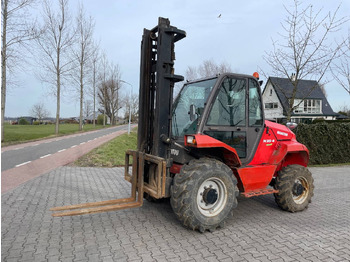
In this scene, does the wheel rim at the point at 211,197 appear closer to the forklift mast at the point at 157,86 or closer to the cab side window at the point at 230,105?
the forklift mast at the point at 157,86

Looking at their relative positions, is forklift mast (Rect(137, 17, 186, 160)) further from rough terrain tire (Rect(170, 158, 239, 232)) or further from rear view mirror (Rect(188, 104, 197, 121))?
rough terrain tire (Rect(170, 158, 239, 232))

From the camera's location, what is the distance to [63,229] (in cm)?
439

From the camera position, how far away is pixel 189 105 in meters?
4.96

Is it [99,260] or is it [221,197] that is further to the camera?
[221,197]

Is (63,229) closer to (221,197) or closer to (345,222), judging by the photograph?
(221,197)

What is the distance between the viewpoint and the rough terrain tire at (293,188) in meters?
5.23

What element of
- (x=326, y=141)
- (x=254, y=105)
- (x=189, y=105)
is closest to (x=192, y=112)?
(x=189, y=105)

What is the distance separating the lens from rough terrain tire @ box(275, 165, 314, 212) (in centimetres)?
523

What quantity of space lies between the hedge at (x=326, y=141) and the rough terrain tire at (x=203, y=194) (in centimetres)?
893

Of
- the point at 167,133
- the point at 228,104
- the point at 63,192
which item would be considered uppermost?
the point at 228,104

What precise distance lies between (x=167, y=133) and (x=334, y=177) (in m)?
7.90

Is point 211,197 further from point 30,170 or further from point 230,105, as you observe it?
point 30,170

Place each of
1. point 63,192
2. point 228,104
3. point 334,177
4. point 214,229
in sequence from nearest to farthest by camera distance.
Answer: point 214,229
point 228,104
point 63,192
point 334,177

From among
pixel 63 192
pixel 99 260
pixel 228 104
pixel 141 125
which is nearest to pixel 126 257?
pixel 99 260
